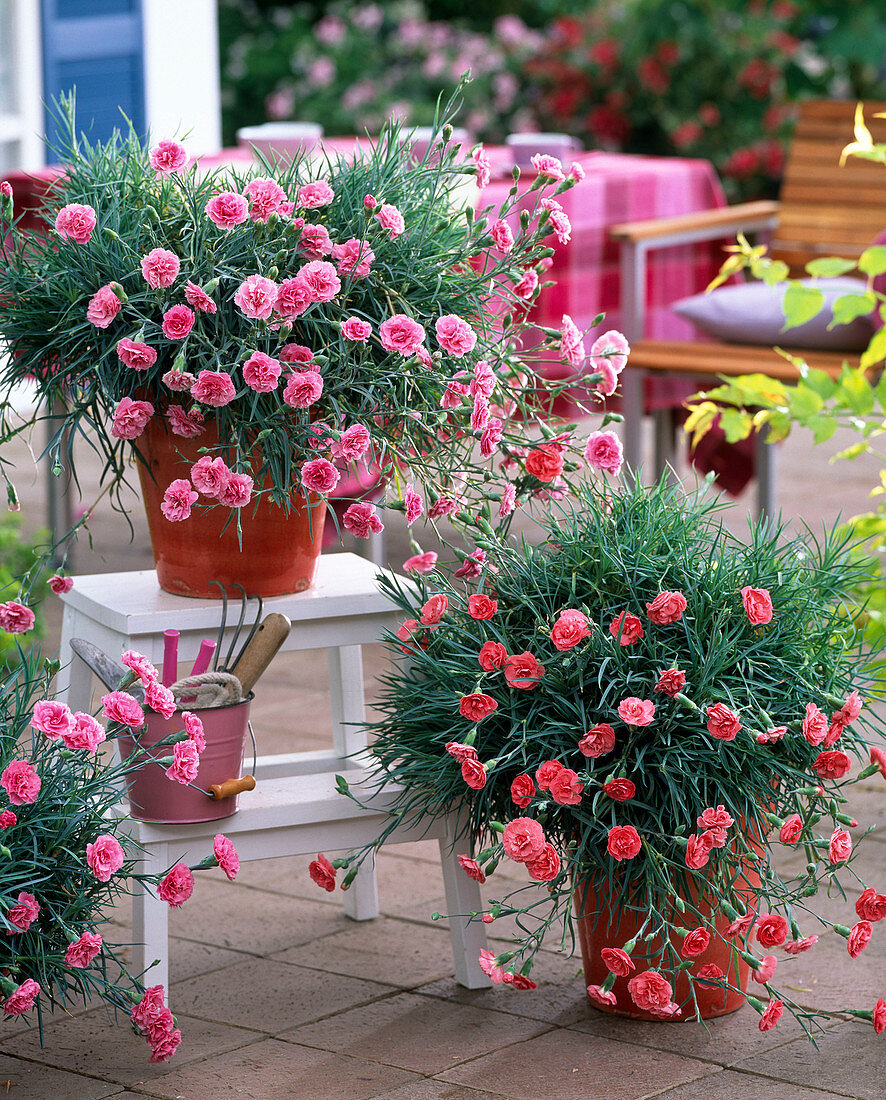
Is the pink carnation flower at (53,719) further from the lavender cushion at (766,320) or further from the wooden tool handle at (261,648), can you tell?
the lavender cushion at (766,320)

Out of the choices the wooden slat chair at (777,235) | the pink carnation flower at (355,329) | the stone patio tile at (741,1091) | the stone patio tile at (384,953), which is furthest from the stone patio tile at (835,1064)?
the wooden slat chair at (777,235)

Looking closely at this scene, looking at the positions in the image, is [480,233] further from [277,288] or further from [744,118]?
[744,118]

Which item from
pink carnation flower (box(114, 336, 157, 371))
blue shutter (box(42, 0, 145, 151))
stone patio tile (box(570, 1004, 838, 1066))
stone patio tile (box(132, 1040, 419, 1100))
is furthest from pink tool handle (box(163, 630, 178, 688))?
blue shutter (box(42, 0, 145, 151))

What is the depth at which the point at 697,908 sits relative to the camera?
194cm

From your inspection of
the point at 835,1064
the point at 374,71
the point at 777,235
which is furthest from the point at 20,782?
the point at 374,71

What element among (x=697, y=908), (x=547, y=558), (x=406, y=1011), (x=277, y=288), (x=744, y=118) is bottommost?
(x=406, y=1011)

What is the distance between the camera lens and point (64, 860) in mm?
1810

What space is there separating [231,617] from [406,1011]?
556 mm

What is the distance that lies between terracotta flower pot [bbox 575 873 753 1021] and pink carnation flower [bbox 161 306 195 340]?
793 mm

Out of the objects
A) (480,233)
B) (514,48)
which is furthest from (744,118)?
(480,233)

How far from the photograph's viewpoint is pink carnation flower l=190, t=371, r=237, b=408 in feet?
5.84

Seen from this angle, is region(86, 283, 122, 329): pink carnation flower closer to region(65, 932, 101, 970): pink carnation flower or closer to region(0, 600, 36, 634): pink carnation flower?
region(0, 600, 36, 634): pink carnation flower

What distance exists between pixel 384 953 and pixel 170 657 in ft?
1.93

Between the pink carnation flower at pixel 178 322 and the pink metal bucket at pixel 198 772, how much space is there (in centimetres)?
44
